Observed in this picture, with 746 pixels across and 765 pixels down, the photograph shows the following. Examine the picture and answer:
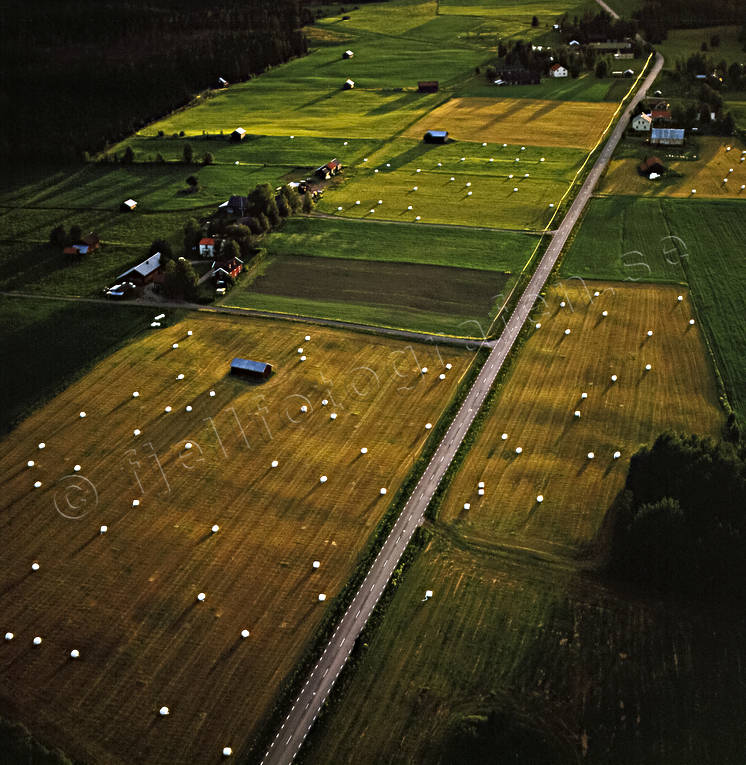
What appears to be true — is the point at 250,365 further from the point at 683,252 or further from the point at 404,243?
the point at 683,252

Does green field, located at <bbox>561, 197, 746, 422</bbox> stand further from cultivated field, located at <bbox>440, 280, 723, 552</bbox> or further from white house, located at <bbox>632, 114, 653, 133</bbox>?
white house, located at <bbox>632, 114, 653, 133</bbox>

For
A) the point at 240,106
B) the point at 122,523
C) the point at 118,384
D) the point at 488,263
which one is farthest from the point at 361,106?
the point at 122,523

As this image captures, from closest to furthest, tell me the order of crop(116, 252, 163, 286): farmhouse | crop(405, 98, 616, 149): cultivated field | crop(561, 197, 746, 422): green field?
crop(561, 197, 746, 422): green field → crop(116, 252, 163, 286): farmhouse → crop(405, 98, 616, 149): cultivated field

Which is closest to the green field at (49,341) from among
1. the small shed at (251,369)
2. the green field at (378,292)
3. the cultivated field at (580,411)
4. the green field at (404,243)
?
the green field at (378,292)

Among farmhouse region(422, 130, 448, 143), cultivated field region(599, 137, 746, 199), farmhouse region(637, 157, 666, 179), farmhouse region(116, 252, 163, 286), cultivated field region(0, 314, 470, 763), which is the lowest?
cultivated field region(599, 137, 746, 199)

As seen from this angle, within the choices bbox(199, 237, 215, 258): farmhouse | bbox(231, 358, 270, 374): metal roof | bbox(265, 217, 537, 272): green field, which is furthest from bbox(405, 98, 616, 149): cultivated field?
bbox(231, 358, 270, 374): metal roof

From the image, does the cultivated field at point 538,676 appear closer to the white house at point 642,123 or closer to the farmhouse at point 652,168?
the farmhouse at point 652,168

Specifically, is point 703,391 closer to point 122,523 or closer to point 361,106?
point 122,523
